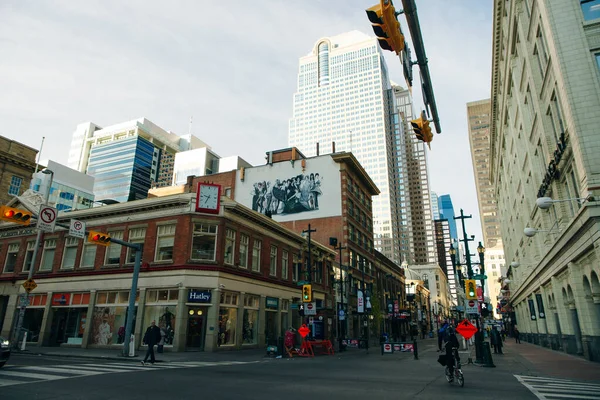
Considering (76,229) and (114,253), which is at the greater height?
(114,253)

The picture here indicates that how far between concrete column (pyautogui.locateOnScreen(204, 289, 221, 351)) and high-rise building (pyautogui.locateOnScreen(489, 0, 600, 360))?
19.9 meters

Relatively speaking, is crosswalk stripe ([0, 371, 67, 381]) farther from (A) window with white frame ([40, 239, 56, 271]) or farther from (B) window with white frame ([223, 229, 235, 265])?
(A) window with white frame ([40, 239, 56, 271])

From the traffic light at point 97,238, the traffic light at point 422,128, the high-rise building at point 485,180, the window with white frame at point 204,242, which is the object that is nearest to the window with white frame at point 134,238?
the window with white frame at point 204,242

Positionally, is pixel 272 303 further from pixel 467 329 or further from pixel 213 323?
pixel 467 329

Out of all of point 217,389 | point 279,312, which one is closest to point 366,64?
point 279,312

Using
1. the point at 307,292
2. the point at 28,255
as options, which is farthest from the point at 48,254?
the point at 307,292

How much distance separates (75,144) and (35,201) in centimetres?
15914

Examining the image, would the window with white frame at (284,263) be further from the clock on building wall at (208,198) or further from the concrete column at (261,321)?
the clock on building wall at (208,198)

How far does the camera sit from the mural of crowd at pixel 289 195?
53781 mm

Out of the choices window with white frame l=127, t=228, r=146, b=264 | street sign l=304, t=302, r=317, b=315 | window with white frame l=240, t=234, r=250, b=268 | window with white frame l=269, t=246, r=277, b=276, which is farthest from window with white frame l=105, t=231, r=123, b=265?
street sign l=304, t=302, r=317, b=315

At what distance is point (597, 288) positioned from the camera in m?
18.9

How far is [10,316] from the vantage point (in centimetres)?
3303

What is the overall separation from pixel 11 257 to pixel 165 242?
1813 cm

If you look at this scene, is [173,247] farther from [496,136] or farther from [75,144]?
[75,144]
